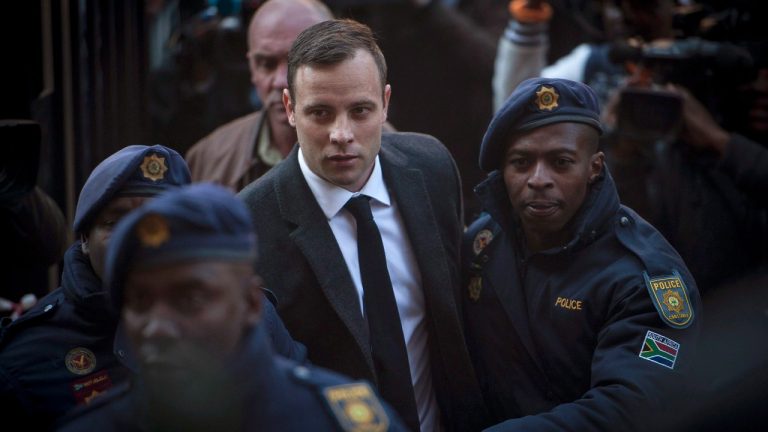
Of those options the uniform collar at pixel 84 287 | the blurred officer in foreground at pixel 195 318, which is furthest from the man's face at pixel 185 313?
the uniform collar at pixel 84 287

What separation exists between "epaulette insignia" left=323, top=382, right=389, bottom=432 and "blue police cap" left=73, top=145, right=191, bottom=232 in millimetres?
986

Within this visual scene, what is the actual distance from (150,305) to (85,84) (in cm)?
352

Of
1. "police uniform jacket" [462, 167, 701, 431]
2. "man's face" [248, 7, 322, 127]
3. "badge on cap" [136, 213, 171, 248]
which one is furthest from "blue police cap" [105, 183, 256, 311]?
"man's face" [248, 7, 322, 127]

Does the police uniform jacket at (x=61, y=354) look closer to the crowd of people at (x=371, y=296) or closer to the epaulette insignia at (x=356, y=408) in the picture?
the crowd of people at (x=371, y=296)

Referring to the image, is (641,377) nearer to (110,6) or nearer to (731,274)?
(731,274)

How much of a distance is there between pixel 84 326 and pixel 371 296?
2.99 ft

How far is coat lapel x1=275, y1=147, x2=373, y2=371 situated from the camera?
336 cm

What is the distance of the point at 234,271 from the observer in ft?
6.67

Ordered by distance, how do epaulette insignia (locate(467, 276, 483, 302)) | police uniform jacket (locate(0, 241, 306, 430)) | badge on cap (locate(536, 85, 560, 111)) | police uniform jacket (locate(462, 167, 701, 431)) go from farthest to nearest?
1. epaulette insignia (locate(467, 276, 483, 302))
2. badge on cap (locate(536, 85, 560, 111))
3. police uniform jacket (locate(462, 167, 701, 431))
4. police uniform jacket (locate(0, 241, 306, 430))

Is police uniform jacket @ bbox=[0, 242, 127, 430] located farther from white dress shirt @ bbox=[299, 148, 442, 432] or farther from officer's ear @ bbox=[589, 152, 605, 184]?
officer's ear @ bbox=[589, 152, 605, 184]

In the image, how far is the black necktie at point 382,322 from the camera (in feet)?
11.1

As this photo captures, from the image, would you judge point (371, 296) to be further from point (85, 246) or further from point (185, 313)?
point (185, 313)

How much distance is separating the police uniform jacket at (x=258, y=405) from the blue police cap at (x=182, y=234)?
0.19 meters

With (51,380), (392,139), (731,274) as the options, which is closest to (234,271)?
(51,380)
